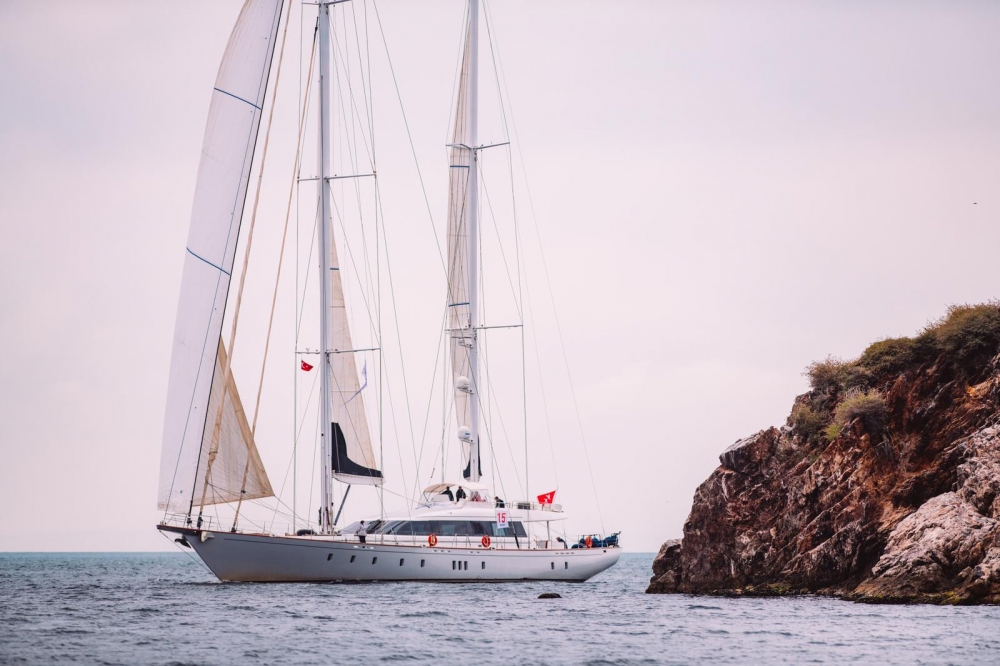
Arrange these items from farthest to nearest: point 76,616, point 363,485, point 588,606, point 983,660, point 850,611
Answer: point 363,485
point 588,606
point 76,616
point 850,611
point 983,660

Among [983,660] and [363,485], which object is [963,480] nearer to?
[983,660]

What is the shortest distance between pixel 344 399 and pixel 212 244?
831 centimetres

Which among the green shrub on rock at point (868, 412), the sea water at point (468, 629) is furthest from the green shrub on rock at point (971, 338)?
the sea water at point (468, 629)

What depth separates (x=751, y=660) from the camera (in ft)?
93.6

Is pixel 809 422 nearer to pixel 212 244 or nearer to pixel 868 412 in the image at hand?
pixel 868 412

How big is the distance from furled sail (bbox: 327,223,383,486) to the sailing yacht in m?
0.05

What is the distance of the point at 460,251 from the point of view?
55469mm

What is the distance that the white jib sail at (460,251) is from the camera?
5453cm

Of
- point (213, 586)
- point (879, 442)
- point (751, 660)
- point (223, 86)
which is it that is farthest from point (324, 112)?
→ point (751, 660)

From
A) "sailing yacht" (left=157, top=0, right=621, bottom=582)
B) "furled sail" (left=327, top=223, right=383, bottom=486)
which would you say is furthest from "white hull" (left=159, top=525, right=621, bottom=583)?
"furled sail" (left=327, top=223, right=383, bottom=486)

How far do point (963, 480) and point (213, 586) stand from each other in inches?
1082

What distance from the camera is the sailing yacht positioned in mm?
43812

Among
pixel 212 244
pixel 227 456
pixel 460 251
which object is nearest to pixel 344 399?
pixel 227 456

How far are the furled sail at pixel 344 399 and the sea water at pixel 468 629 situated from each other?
225 inches
